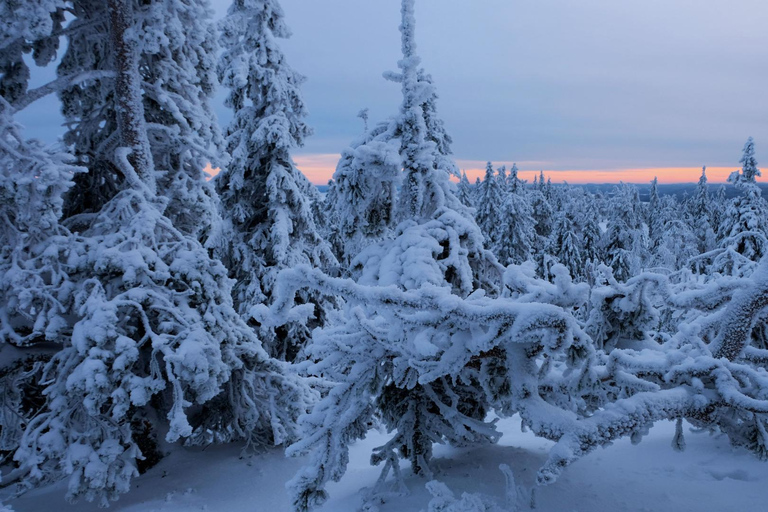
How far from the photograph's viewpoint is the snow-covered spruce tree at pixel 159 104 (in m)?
8.42

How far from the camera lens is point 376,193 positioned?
23.8 feet

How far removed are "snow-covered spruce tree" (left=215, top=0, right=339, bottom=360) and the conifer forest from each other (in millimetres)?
227

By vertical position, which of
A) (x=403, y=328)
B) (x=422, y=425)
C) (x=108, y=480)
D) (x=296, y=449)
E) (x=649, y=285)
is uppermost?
(x=649, y=285)

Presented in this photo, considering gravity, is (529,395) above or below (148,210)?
below

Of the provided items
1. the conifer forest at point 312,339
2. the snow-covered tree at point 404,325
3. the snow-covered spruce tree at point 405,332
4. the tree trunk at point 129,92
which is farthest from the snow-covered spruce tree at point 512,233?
the tree trunk at point 129,92

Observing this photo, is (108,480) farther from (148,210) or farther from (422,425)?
(422,425)

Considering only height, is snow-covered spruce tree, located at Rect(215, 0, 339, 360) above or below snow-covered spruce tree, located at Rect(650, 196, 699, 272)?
above

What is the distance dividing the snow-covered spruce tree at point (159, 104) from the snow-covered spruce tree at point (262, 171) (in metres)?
2.62

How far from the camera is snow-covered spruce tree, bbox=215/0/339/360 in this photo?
12312mm

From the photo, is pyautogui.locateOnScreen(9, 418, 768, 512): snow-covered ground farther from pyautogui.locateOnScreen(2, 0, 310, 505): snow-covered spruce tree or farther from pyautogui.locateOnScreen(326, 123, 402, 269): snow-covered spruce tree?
pyautogui.locateOnScreen(326, 123, 402, 269): snow-covered spruce tree

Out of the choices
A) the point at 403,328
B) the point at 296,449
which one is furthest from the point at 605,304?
the point at 296,449

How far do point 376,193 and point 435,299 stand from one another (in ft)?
13.4

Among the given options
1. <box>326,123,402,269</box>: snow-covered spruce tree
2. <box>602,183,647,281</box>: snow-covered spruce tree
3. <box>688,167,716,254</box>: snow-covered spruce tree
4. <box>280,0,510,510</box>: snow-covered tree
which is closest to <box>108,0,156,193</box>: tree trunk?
<box>326,123,402,269</box>: snow-covered spruce tree

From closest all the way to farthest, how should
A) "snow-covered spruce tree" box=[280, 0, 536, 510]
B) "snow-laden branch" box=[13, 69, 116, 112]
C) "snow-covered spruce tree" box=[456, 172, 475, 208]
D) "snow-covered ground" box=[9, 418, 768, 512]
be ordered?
"snow-covered spruce tree" box=[280, 0, 536, 510]
"snow-covered ground" box=[9, 418, 768, 512]
"snow-laden branch" box=[13, 69, 116, 112]
"snow-covered spruce tree" box=[456, 172, 475, 208]
